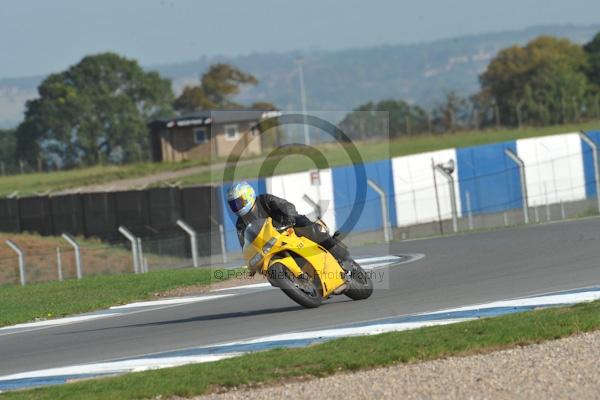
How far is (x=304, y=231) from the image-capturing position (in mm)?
12867

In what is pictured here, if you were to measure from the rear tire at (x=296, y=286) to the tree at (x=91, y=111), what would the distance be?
8530cm

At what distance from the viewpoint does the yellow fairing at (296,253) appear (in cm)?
1261

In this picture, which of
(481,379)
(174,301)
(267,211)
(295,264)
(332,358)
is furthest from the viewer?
(174,301)

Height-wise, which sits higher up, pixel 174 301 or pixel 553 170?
pixel 553 170

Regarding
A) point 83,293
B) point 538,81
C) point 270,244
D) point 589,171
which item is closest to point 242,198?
point 270,244

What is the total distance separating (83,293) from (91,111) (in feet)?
278

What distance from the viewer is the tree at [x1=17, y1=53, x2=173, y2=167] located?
101812 millimetres

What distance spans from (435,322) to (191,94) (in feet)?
334

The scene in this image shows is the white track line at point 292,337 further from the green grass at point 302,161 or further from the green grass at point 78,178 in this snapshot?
the green grass at point 78,178

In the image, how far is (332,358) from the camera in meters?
9.75

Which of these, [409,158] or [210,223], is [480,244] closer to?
[210,223]

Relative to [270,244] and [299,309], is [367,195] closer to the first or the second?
[299,309]

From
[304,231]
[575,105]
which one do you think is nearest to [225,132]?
[575,105]

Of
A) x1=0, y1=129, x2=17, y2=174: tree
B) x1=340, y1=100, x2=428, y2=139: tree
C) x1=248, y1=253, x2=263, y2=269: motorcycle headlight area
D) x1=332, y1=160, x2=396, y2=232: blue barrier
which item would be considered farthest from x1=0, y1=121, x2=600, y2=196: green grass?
x1=0, y1=129, x2=17, y2=174: tree
